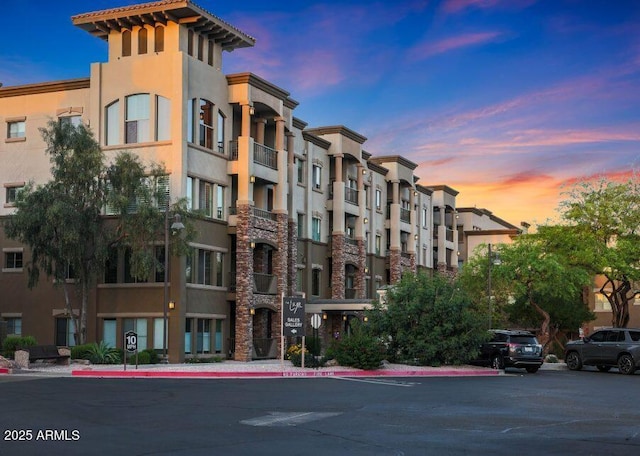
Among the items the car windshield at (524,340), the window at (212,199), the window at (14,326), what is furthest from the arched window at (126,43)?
the car windshield at (524,340)

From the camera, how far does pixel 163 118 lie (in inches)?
1800

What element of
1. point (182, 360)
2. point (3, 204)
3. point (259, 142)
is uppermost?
point (259, 142)

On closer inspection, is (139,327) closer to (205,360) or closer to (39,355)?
(205,360)

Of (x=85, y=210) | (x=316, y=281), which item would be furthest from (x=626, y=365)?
(x=316, y=281)

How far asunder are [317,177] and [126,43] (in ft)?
57.6

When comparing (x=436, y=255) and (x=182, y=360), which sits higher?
(x=436, y=255)

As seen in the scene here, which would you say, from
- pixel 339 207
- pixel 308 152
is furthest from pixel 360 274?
pixel 308 152

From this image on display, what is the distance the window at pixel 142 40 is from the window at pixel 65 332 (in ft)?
45.1

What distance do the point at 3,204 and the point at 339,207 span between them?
2188 cm

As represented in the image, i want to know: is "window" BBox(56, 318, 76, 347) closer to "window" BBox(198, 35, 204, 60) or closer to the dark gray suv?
"window" BBox(198, 35, 204, 60)

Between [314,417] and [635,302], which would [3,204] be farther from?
[635,302]

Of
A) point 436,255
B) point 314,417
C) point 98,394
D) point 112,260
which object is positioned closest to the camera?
point 314,417

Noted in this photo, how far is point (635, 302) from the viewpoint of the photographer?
75.7 meters

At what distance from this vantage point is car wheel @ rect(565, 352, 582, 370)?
42531 mm
